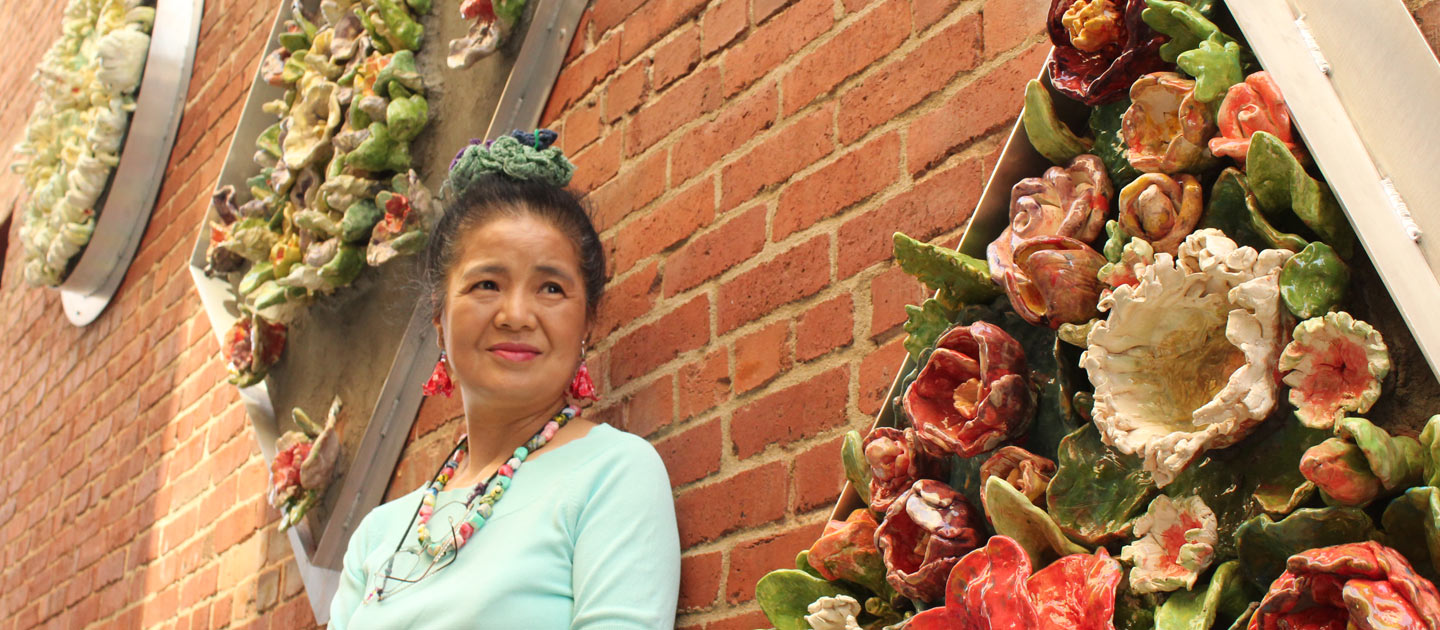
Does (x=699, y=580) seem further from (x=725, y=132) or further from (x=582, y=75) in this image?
(x=582, y=75)

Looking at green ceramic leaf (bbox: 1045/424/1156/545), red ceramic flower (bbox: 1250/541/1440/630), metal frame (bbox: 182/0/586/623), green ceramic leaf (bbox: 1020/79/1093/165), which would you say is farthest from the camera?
metal frame (bbox: 182/0/586/623)

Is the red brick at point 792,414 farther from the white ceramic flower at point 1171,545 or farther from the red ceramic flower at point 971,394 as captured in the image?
the white ceramic flower at point 1171,545

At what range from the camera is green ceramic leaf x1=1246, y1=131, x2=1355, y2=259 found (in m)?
0.80

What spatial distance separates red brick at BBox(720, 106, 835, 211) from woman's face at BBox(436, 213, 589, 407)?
207 millimetres

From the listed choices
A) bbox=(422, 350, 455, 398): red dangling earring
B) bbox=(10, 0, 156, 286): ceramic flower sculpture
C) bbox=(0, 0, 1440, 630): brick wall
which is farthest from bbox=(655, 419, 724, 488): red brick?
bbox=(10, 0, 156, 286): ceramic flower sculpture

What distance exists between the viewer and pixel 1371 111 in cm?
81

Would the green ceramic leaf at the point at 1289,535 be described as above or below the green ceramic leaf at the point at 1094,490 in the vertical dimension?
below

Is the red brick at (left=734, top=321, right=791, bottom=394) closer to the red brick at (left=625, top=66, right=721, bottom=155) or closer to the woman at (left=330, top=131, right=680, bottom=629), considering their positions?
the woman at (left=330, top=131, right=680, bottom=629)

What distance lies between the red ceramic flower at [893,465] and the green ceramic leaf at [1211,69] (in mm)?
341

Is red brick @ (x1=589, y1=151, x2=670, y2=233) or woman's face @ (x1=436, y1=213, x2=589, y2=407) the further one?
red brick @ (x1=589, y1=151, x2=670, y2=233)

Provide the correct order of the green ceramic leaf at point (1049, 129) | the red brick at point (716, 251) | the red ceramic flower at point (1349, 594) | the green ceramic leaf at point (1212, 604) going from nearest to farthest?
the red ceramic flower at point (1349, 594)
the green ceramic leaf at point (1212, 604)
the green ceramic leaf at point (1049, 129)
the red brick at point (716, 251)

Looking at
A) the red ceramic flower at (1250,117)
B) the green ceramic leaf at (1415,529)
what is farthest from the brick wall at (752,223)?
the green ceramic leaf at (1415,529)

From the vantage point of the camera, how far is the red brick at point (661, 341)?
1480 millimetres

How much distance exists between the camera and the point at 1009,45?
118 cm
